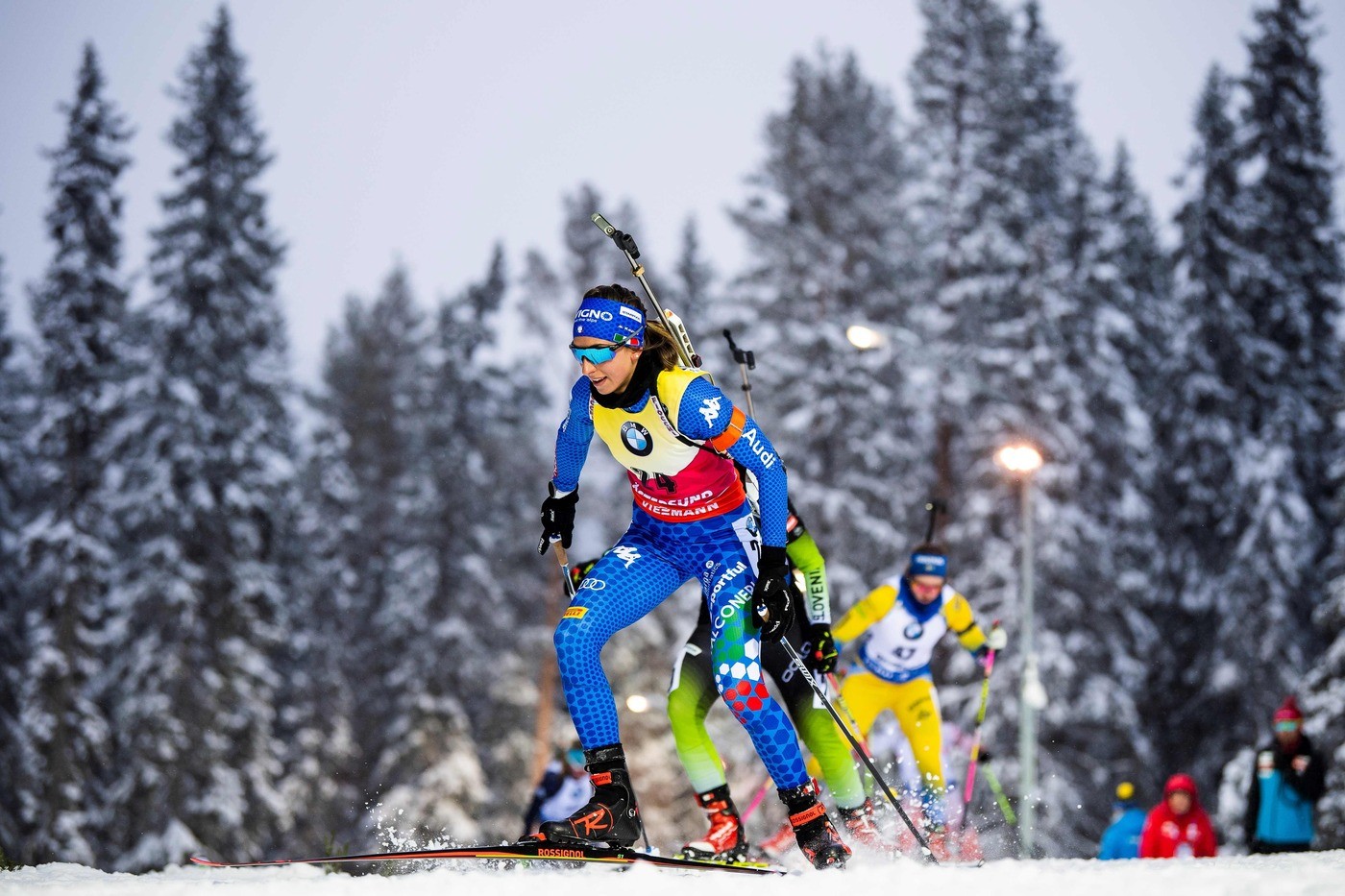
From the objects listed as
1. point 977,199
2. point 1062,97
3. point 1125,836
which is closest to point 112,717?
point 1125,836

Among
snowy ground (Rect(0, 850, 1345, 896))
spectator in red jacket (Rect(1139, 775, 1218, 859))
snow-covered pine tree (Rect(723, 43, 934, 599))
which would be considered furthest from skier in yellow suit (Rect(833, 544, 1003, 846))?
snow-covered pine tree (Rect(723, 43, 934, 599))

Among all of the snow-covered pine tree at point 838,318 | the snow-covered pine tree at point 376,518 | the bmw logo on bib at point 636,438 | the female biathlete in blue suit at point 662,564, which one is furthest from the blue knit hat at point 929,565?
the snow-covered pine tree at point 376,518

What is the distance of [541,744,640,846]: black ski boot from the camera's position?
507 centimetres

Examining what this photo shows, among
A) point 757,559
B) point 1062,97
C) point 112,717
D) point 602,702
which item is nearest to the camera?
point 602,702

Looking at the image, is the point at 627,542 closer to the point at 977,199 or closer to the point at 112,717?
the point at 112,717

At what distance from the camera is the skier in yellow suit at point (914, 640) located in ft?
28.8

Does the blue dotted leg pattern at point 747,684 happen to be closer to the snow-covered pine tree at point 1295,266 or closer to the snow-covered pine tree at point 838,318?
the snow-covered pine tree at point 838,318

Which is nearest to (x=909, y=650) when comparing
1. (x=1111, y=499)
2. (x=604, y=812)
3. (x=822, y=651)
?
(x=822, y=651)

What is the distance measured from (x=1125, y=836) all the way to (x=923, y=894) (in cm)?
894

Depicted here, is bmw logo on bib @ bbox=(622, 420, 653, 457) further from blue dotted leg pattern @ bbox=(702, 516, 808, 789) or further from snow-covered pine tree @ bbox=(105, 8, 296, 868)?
snow-covered pine tree @ bbox=(105, 8, 296, 868)

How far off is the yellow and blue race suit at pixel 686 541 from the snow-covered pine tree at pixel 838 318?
16.8 m

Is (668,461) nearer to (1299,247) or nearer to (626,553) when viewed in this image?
(626,553)

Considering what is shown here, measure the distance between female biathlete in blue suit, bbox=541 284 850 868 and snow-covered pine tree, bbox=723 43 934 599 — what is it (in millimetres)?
16907

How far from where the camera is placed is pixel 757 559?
5.80m
